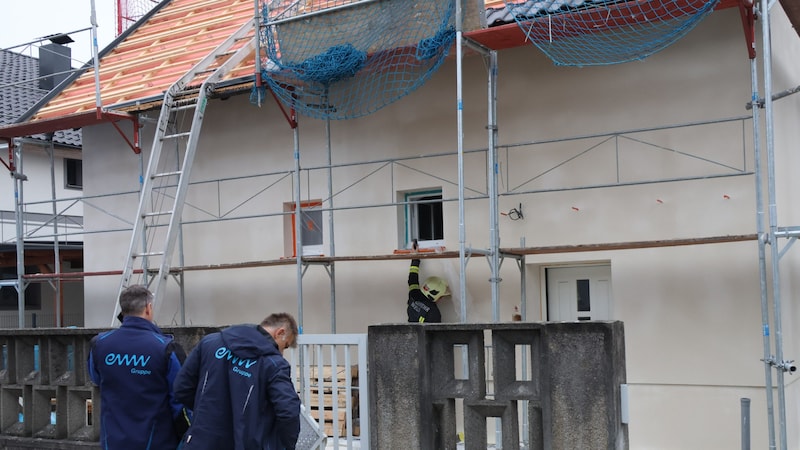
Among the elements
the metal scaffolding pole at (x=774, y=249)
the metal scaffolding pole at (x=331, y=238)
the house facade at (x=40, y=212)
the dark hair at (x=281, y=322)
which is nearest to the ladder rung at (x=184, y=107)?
the metal scaffolding pole at (x=331, y=238)

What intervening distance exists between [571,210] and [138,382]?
6.42m

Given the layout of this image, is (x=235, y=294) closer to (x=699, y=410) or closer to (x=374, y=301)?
(x=374, y=301)

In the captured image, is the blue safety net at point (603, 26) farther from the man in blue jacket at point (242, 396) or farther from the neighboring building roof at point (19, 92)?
the neighboring building roof at point (19, 92)

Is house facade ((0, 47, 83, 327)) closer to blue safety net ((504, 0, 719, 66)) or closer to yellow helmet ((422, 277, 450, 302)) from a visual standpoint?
yellow helmet ((422, 277, 450, 302))

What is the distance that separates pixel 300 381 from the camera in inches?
237

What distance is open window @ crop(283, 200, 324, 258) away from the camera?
12445 millimetres

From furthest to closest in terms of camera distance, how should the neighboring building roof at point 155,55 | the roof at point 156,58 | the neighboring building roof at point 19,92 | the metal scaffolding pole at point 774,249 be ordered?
the neighboring building roof at point 19,92 < the neighboring building roof at point 155,55 < the roof at point 156,58 < the metal scaffolding pole at point 774,249

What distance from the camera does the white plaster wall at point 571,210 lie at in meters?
9.59

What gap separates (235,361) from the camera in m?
4.73

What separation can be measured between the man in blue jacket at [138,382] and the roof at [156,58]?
6.49m

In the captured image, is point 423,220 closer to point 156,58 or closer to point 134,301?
point 156,58

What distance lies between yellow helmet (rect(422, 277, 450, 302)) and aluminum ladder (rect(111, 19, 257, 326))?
123 inches

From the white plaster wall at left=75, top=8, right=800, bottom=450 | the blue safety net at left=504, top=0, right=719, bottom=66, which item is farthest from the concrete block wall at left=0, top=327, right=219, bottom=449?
the blue safety net at left=504, top=0, right=719, bottom=66

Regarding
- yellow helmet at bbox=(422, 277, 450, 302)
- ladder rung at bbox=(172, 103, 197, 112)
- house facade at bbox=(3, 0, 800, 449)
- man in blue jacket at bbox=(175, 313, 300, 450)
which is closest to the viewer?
man in blue jacket at bbox=(175, 313, 300, 450)
